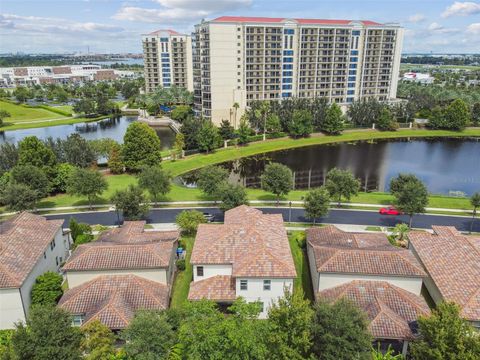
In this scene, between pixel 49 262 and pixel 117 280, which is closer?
pixel 117 280

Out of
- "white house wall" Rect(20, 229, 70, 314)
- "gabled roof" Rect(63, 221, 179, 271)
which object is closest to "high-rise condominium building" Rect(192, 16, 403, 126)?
"white house wall" Rect(20, 229, 70, 314)

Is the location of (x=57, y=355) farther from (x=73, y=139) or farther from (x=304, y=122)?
(x=304, y=122)

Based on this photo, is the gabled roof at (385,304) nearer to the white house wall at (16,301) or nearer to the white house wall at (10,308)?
the white house wall at (16,301)

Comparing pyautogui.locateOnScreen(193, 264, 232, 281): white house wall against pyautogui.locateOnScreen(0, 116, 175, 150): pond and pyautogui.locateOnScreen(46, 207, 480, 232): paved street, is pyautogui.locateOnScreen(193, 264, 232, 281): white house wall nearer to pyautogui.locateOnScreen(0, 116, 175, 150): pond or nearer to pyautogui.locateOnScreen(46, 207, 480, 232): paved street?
pyautogui.locateOnScreen(46, 207, 480, 232): paved street

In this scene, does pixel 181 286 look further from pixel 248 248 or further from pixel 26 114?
pixel 26 114

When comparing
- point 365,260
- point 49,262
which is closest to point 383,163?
point 365,260

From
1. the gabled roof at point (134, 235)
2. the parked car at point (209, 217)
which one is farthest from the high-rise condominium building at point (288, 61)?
the gabled roof at point (134, 235)

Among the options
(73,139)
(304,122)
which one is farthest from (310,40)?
(73,139)
